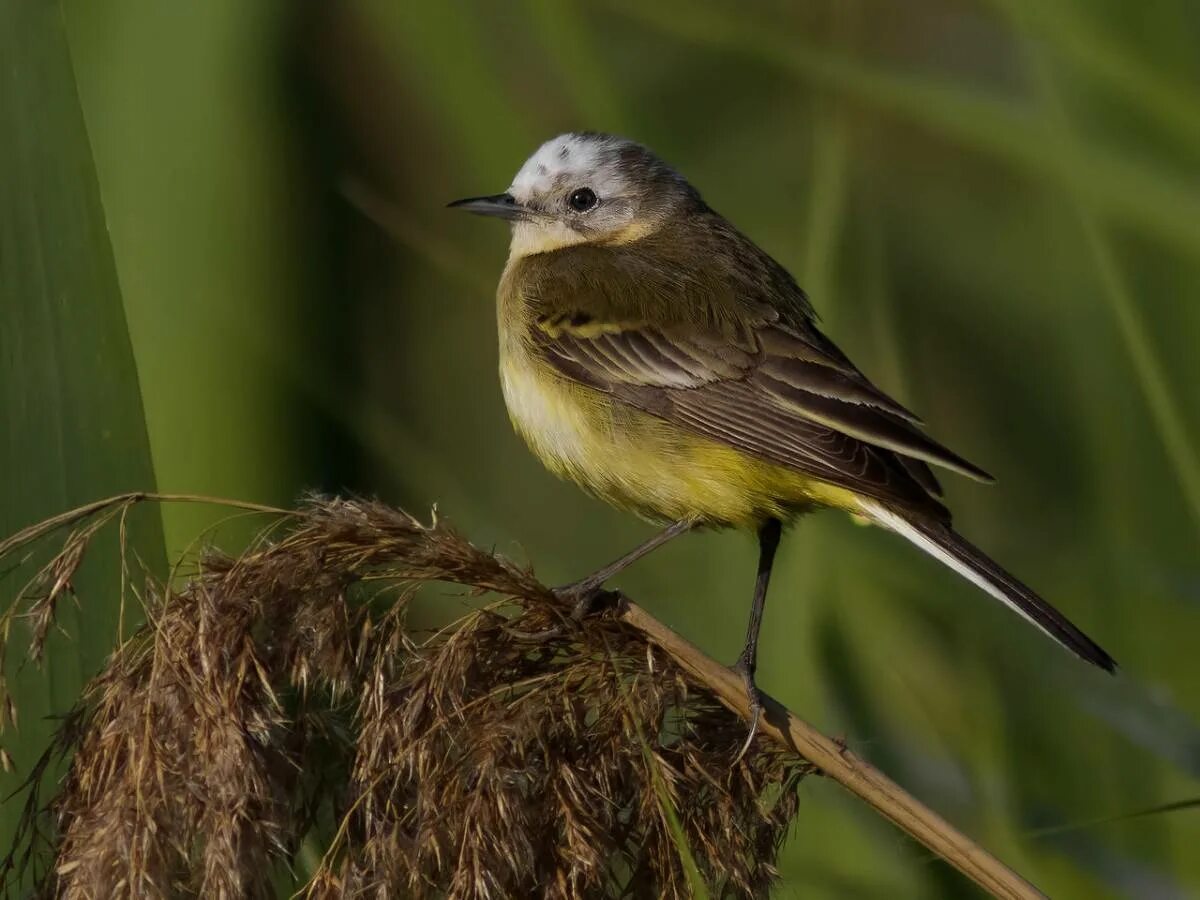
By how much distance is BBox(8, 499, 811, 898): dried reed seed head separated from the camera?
1.73 meters

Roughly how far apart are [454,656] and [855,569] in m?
0.87

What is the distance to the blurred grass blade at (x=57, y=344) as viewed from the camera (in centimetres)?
193

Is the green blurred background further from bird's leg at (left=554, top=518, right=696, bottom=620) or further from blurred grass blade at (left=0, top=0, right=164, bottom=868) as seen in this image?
bird's leg at (left=554, top=518, right=696, bottom=620)

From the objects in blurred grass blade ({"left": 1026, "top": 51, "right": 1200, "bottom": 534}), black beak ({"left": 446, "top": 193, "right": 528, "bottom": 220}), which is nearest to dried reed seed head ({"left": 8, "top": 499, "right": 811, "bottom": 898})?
blurred grass blade ({"left": 1026, "top": 51, "right": 1200, "bottom": 534})

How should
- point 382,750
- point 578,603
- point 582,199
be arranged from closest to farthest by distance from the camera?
point 382,750 → point 578,603 → point 582,199

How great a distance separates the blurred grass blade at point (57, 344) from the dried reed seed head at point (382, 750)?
8 cm

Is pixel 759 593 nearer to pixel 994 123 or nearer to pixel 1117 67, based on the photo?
pixel 994 123

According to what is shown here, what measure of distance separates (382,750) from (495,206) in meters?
1.82

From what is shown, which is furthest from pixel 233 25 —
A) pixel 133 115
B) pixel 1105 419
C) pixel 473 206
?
pixel 1105 419

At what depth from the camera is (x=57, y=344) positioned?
6.41 feet

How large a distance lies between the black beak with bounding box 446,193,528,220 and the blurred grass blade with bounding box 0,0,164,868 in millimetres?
1400

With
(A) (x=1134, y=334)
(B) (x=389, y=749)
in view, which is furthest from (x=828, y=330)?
(B) (x=389, y=749)

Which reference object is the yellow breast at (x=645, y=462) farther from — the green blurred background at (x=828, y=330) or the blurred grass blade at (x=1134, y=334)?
the blurred grass blade at (x=1134, y=334)

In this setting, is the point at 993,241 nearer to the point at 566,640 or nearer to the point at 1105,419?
the point at 1105,419
